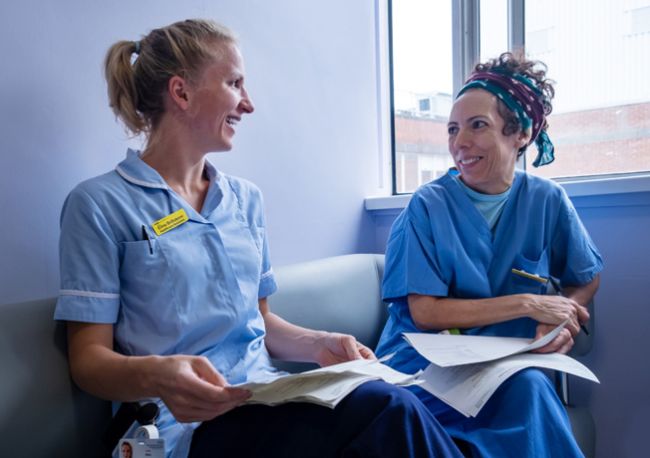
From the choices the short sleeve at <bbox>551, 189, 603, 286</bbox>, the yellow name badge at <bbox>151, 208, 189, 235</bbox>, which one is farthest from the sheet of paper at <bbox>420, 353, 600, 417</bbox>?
the yellow name badge at <bbox>151, 208, 189, 235</bbox>

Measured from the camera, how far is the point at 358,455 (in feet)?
2.69

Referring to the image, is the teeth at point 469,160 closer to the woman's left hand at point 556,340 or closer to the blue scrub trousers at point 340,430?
the woman's left hand at point 556,340

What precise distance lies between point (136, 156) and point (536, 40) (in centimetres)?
157

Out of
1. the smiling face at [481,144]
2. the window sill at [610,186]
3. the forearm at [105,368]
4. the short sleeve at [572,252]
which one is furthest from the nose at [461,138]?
the forearm at [105,368]

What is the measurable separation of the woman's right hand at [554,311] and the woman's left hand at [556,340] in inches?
0.6

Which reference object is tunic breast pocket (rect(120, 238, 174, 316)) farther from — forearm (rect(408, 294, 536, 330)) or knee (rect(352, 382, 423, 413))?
forearm (rect(408, 294, 536, 330))

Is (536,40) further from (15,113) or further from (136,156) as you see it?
(15,113)

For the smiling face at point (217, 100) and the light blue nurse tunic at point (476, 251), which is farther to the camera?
the light blue nurse tunic at point (476, 251)

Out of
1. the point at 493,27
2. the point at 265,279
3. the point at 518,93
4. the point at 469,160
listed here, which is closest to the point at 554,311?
the point at 469,160

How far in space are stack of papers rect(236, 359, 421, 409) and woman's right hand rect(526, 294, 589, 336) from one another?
0.59 metres

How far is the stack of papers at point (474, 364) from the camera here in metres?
1.06

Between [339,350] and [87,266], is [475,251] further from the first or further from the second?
[87,266]

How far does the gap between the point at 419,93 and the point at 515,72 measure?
0.88 meters

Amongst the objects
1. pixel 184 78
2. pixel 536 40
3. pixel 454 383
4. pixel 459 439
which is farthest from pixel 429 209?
pixel 536 40
